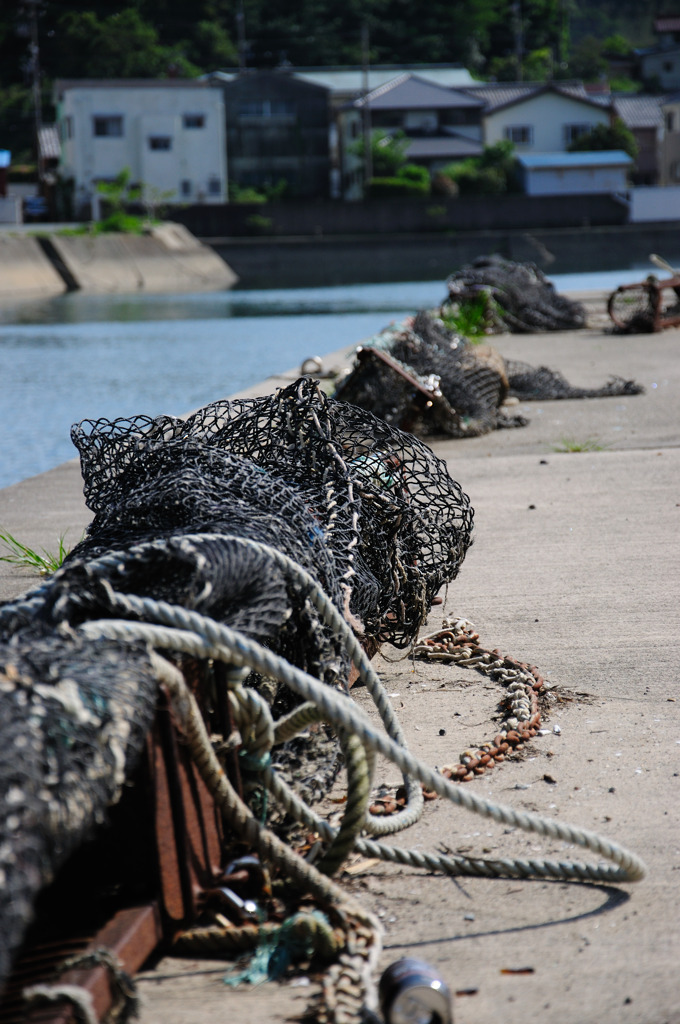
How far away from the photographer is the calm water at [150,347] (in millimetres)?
13047

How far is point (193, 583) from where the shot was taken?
201cm

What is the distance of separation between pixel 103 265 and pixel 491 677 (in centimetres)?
4527

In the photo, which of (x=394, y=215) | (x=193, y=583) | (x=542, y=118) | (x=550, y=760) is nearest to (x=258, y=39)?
(x=542, y=118)

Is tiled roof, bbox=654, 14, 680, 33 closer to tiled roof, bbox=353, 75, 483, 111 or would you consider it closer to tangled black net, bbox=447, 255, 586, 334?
tiled roof, bbox=353, 75, 483, 111

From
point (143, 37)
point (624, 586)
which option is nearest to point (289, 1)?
point (143, 37)

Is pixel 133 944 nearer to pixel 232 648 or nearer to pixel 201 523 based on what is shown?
pixel 232 648

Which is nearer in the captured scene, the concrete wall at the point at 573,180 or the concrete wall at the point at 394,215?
the concrete wall at the point at 394,215

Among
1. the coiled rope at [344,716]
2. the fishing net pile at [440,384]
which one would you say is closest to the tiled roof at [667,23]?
the fishing net pile at [440,384]

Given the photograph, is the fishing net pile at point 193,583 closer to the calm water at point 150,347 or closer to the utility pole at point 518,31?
the calm water at point 150,347

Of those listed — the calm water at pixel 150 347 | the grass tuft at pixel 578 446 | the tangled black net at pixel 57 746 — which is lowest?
the calm water at pixel 150 347

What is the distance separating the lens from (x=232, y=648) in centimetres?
191

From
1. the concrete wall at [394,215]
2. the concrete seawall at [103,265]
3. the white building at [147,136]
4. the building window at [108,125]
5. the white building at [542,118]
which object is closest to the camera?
the concrete seawall at [103,265]

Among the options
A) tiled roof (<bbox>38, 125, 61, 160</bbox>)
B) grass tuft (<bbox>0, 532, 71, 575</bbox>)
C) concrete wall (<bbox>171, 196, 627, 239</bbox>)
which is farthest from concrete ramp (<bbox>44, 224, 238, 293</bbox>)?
grass tuft (<bbox>0, 532, 71, 575</bbox>)

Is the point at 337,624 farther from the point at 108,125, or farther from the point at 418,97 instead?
the point at 418,97
